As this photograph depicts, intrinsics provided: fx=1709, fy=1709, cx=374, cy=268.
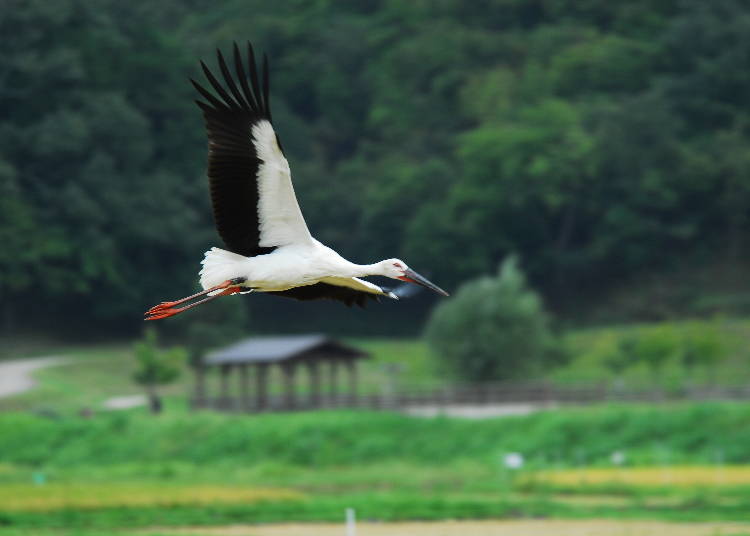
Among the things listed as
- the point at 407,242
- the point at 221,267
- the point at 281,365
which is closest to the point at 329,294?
the point at 221,267

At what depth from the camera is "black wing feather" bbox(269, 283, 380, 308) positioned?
20.7m

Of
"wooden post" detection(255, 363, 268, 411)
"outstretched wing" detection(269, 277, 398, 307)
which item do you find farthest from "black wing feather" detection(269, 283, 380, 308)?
"wooden post" detection(255, 363, 268, 411)

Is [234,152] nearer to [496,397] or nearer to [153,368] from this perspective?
[496,397]

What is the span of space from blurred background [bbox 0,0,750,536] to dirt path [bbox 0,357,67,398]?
242 millimetres

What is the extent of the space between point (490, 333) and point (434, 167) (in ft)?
81.3

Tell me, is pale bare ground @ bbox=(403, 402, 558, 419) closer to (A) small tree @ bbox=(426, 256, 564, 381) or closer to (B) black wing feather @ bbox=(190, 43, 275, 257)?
(A) small tree @ bbox=(426, 256, 564, 381)

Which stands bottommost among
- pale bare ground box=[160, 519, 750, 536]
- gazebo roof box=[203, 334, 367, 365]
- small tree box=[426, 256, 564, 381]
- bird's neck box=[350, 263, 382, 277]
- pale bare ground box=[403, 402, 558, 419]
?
pale bare ground box=[160, 519, 750, 536]

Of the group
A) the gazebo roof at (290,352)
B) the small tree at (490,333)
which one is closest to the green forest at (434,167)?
the small tree at (490,333)

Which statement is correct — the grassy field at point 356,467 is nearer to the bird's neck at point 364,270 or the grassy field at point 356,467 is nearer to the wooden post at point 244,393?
the wooden post at point 244,393

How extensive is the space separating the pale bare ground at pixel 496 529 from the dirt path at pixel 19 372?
2509 cm

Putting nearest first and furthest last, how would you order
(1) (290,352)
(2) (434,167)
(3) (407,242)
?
(1) (290,352)
(3) (407,242)
(2) (434,167)

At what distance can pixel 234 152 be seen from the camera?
1895cm

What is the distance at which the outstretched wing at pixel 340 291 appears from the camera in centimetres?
2034

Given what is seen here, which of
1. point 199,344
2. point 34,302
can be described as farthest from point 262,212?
point 34,302
